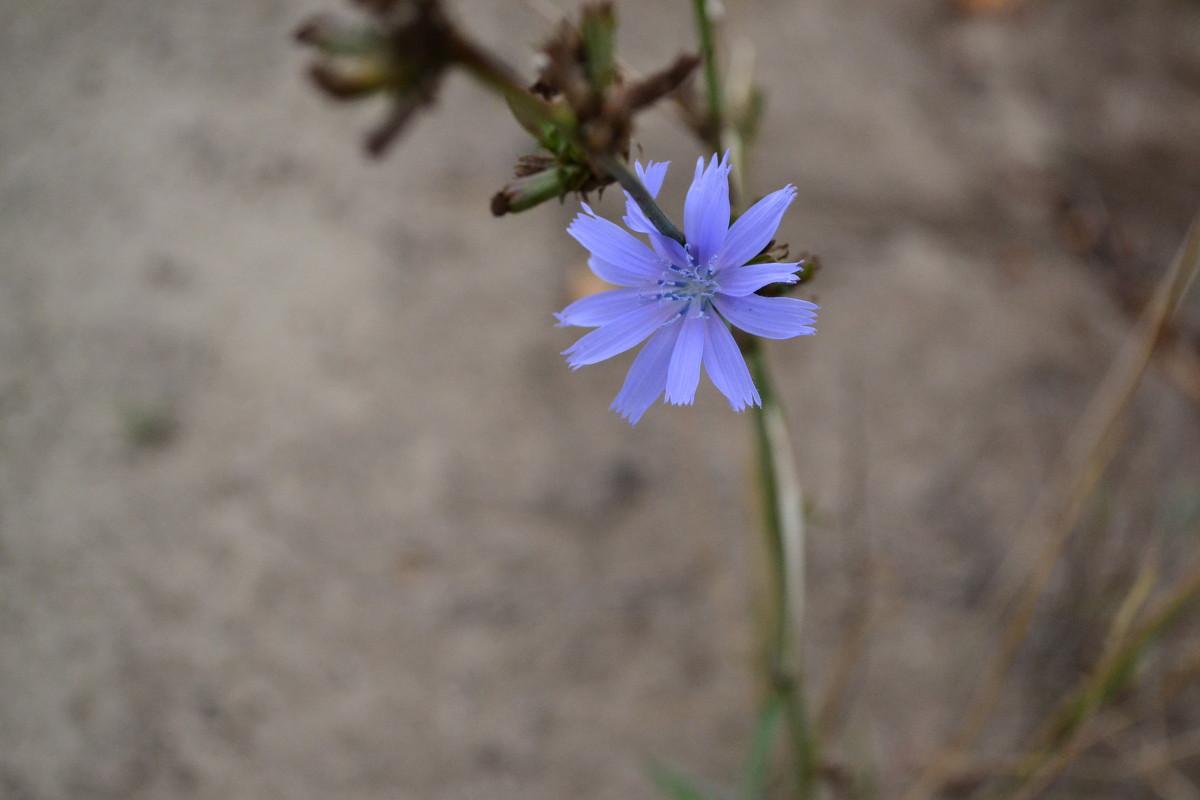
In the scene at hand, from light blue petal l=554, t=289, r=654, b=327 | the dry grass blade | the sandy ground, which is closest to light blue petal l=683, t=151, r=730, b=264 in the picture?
light blue petal l=554, t=289, r=654, b=327

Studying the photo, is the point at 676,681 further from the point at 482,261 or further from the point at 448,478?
the point at 482,261

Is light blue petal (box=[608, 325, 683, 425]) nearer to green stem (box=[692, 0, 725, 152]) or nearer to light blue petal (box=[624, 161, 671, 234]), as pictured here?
light blue petal (box=[624, 161, 671, 234])

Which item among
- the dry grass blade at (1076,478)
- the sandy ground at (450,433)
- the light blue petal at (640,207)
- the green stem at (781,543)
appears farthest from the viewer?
the sandy ground at (450,433)

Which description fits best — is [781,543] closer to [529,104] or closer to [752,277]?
[752,277]

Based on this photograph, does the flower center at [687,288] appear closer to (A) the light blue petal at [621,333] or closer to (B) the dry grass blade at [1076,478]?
(A) the light blue petal at [621,333]

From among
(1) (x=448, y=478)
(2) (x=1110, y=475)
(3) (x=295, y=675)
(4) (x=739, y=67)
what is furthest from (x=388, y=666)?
(2) (x=1110, y=475)

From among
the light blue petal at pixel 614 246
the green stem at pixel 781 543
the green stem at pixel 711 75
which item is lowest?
the green stem at pixel 781 543

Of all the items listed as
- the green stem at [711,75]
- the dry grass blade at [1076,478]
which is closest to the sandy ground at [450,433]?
the dry grass blade at [1076,478]
